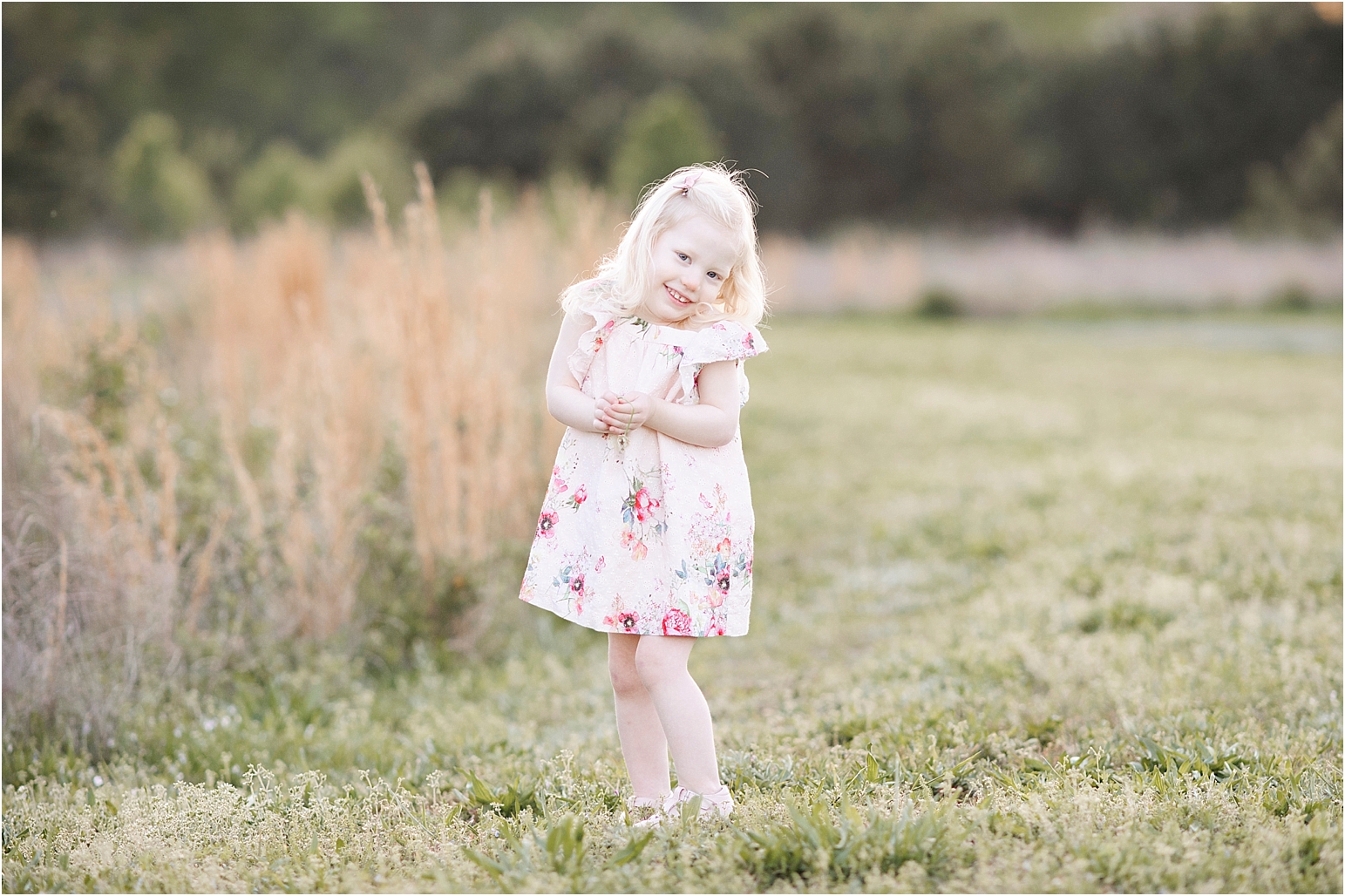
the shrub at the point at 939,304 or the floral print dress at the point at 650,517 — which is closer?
the floral print dress at the point at 650,517

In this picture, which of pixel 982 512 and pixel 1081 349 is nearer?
pixel 982 512

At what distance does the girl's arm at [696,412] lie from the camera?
2.54 metres

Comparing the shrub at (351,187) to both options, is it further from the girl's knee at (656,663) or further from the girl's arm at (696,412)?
the girl's knee at (656,663)

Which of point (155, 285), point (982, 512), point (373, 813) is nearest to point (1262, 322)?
point (982, 512)

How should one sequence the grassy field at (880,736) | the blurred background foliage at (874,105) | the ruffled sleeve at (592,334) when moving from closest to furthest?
the grassy field at (880,736)
the ruffled sleeve at (592,334)
the blurred background foliage at (874,105)

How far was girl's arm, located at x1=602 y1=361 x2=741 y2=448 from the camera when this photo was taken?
254cm

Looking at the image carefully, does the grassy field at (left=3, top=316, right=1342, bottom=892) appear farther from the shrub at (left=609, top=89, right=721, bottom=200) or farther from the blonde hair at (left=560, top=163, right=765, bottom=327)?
the shrub at (left=609, top=89, right=721, bottom=200)

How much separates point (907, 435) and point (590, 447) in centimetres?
651

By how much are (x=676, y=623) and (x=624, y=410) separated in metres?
0.50

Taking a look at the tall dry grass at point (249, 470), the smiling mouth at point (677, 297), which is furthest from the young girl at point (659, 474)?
the tall dry grass at point (249, 470)

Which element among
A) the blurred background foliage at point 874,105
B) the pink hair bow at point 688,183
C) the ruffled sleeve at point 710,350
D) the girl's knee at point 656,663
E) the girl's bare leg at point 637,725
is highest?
the blurred background foliage at point 874,105

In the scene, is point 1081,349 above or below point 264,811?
above

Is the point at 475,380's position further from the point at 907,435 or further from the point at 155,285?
the point at 155,285

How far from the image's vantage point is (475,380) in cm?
447
